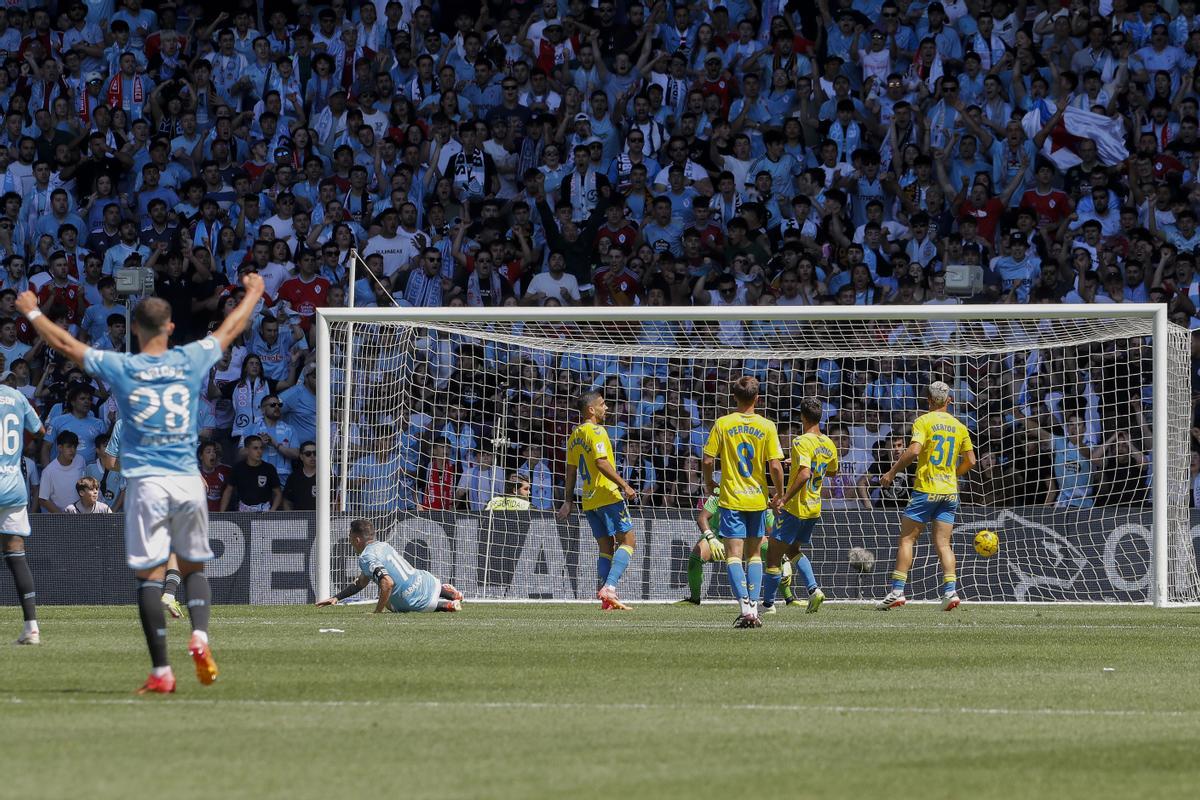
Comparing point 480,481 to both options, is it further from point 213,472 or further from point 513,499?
point 213,472

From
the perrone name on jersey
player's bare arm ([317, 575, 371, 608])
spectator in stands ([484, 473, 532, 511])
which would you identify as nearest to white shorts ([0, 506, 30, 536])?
player's bare arm ([317, 575, 371, 608])

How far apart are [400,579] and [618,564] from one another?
238 centimetres

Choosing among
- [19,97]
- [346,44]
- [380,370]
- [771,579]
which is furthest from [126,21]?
[771,579]

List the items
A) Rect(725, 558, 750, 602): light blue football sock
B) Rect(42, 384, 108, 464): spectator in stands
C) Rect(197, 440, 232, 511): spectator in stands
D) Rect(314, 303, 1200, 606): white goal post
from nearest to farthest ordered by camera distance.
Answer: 1. Rect(725, 558, 750, 602): light blue football sock
2. Rect(314, 303, 1200, 606): white goal post
3. Rect(197, 440, 232, 511): spectator in stands
4. Rect(42, 384, 108, 464): spectator in stands

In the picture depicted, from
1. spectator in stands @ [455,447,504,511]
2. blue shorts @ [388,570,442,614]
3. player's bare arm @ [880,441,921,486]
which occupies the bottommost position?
blue shorts @ [388,570,442,614]

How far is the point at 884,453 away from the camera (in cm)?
2105

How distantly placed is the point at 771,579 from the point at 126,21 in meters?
15.6

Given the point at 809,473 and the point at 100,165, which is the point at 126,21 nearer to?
the point at 100,165

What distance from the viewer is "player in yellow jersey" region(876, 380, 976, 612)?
57.2 feet

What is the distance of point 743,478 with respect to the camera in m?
15.1

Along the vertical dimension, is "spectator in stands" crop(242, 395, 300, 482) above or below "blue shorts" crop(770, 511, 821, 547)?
above

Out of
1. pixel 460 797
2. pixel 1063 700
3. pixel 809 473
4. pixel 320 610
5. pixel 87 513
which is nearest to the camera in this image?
pixel 460 797

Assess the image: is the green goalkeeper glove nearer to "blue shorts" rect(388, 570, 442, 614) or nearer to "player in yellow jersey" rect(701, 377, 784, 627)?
"blue shorts" rect(388, 570, 442, 614)

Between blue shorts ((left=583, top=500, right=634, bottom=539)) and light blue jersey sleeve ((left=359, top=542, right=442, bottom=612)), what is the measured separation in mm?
1825
